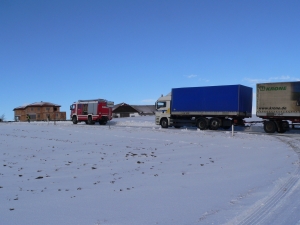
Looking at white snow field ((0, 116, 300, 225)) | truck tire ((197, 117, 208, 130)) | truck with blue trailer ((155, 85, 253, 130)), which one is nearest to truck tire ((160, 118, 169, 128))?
truck with blue trailer ((155, 85, 253, 130))

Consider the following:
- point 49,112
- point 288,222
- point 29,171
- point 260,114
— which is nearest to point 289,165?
point 288,222

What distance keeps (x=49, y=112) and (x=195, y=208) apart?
9753 cm

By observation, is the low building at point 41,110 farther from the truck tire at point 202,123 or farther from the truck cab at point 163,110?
the truck tire at point 202,123

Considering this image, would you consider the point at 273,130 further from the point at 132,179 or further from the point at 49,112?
the point at 49,112

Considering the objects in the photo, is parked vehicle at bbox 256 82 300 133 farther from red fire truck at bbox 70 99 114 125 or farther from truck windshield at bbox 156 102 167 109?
red fire truck at bbox 70 99 114 125

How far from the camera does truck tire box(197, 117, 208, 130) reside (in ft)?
83.3

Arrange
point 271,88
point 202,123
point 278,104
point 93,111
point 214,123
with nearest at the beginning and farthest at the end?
point 278,104
point 271,88
point 214,123
point 202,123
point 93,111

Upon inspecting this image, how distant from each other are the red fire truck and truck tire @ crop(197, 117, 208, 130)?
14141 mm

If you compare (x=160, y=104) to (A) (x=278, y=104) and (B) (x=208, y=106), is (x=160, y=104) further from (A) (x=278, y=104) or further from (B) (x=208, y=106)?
(A) (x=278, y=104)

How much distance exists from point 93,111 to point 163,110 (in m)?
11.5

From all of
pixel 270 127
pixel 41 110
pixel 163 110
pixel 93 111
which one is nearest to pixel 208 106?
pixel 163 110

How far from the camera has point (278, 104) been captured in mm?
22031

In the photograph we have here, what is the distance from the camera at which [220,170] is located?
328 inches

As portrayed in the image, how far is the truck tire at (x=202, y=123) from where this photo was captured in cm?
2539
